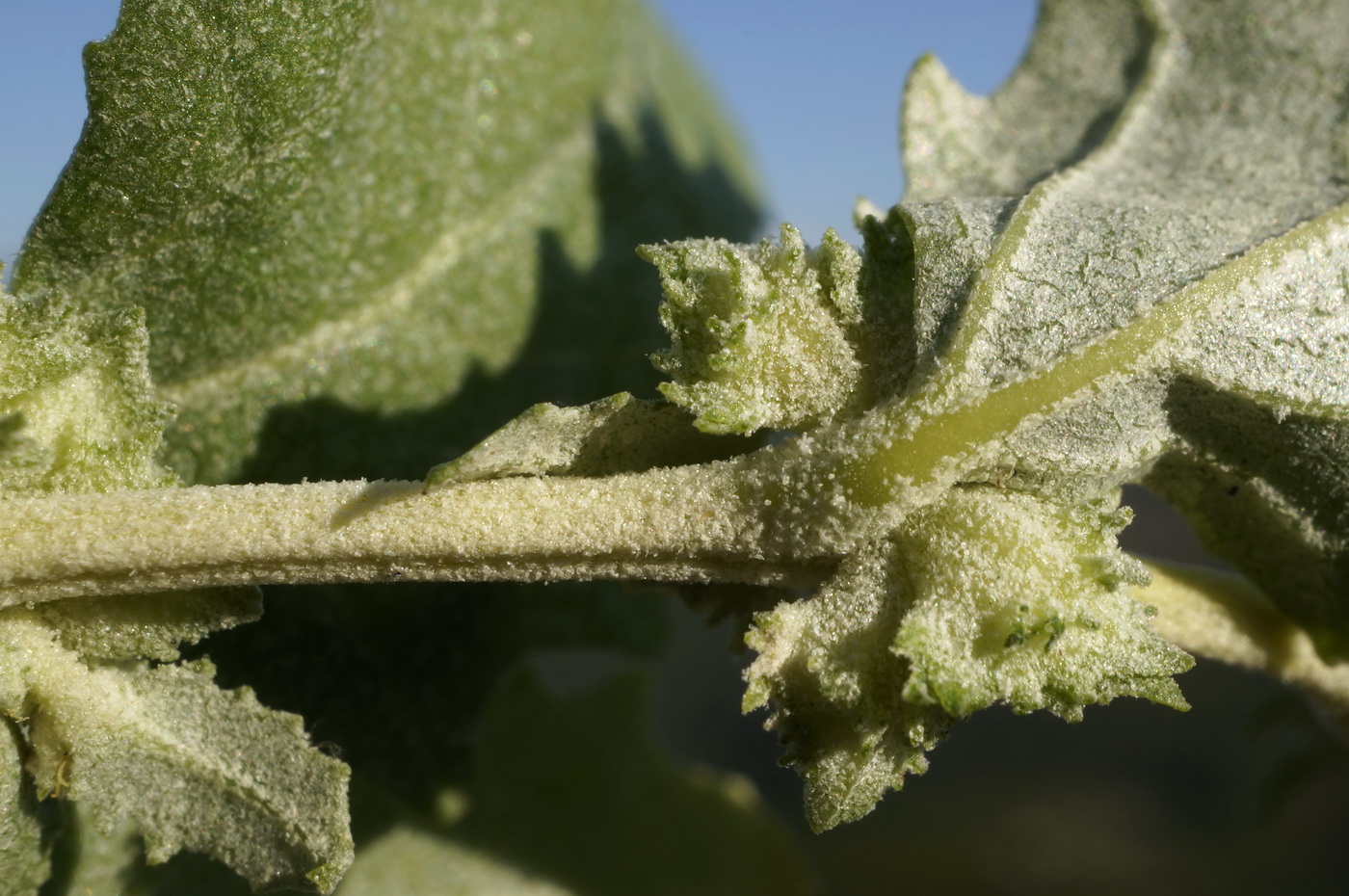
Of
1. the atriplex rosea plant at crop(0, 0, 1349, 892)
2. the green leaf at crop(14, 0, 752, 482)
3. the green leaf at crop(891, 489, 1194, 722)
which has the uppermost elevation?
the green leaf at crop(14, 0, 752, 482)

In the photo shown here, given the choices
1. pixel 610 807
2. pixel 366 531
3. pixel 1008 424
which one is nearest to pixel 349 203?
pixel 366 531

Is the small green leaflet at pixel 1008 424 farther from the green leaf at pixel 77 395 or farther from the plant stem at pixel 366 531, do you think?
the green leaf at pixel 77 395

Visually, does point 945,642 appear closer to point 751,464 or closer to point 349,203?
point 751,464

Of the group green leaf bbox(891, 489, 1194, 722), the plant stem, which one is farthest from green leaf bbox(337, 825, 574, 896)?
green leaf bbox(891, 489, 1194, 722)

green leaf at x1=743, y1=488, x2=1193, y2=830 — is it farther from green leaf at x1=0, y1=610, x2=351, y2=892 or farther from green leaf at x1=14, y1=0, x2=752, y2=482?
green leaf at x1=14, y1=0, x2=752, y2=482

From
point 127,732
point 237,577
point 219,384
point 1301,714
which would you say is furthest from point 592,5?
point 1301,714

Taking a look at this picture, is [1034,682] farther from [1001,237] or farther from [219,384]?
[219,384]
